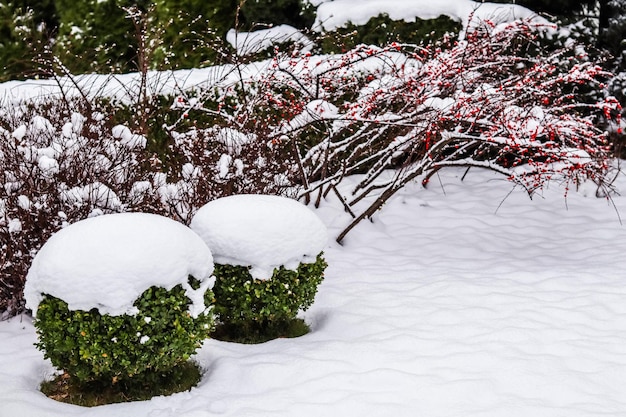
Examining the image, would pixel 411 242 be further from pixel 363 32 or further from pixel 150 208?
pixel 363 32

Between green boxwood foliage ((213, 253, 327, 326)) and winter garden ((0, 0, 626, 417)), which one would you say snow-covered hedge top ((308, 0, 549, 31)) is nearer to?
winter garden ((0, 0, 626, 417))

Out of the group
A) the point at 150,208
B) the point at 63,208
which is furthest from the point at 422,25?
the point at 63,208

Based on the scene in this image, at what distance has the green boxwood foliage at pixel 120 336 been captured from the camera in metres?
3.30

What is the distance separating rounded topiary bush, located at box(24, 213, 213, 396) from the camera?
3.27 m

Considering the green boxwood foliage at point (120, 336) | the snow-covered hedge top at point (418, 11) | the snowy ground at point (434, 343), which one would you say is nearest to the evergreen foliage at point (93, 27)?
the snow-covered hedge top at point (418, 11)

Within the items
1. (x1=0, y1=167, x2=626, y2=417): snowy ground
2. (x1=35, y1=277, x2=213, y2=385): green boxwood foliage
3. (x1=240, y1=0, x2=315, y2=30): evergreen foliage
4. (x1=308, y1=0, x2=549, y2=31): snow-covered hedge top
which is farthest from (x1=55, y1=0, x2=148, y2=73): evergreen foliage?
(x1=35, y1=277, x2=213, y2=385): green boxwood foliage

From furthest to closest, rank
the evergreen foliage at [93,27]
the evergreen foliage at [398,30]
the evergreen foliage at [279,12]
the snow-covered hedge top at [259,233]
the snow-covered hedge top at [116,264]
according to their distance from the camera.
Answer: the evergreen foliage at [93,27], the evergreen foliage at [279,12], the evergreen foliage at [398,30], the snow-covered hedge top at [259,233], the snow-covered hedge top at [116,264]

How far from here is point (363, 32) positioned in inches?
321

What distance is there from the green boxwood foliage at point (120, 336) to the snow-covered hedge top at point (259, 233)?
1.97 ft

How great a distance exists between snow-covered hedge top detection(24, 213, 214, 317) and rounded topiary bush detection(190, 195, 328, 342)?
17.6 inches

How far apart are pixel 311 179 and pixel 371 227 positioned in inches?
32.7

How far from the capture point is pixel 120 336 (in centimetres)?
330

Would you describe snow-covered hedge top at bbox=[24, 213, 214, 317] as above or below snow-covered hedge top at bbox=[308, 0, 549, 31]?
below

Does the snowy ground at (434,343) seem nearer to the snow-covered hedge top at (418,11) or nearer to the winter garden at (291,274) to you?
the winter garden at (291,274)
